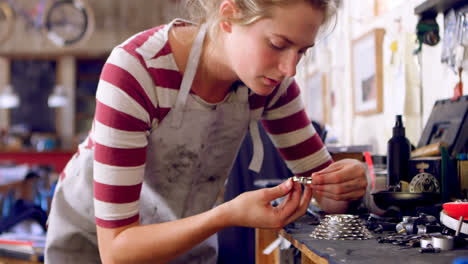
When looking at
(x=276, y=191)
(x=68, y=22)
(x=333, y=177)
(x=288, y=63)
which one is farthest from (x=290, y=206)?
(x=68, y=22)

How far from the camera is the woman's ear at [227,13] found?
3.48 ft

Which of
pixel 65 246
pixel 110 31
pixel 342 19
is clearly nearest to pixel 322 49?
pixel 342 19

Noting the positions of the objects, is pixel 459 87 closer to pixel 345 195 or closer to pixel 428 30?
pixel 428 30

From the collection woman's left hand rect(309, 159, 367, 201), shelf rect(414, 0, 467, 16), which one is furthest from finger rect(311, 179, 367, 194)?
shelf rect(414, 0, 467, 16)

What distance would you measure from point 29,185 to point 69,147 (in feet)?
13.8

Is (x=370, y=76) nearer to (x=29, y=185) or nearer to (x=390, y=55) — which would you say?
(x=390, y=55)

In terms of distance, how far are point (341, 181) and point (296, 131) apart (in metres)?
0.27

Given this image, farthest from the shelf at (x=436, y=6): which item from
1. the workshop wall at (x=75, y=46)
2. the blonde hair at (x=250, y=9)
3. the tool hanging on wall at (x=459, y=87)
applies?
the workshop wall at (x=75, y=46)

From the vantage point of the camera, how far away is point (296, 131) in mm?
1361

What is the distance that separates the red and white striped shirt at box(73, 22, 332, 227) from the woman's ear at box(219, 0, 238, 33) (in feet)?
0.55

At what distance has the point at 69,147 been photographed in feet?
29.2

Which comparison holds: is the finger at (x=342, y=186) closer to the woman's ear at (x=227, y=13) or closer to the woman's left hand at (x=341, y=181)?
the woman's left hand at (x=341, y=181)

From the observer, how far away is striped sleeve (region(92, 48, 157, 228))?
1.04 meters

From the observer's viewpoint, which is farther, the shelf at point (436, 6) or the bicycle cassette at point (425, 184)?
the shelf at point (436, 6)
